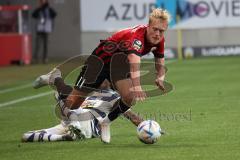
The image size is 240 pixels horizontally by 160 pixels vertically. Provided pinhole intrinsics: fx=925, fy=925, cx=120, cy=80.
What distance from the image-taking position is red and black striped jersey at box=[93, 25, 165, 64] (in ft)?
36.7

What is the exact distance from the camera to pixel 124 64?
12180 mm

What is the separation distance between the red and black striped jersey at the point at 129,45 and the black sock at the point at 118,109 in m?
0.64

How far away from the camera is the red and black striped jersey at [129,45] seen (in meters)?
11.2

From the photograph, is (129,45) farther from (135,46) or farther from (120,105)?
(120,105)

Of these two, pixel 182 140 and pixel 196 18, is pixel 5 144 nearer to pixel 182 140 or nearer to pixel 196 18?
pixel 182 140

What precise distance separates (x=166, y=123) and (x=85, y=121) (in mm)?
Result: 1997

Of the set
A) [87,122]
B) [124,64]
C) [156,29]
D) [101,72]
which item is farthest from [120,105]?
[156,29]

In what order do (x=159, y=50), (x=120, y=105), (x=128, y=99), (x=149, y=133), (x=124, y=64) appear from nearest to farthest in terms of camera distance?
(x=149, y=133)
(x=128, y=99)
(x=120, y=105)
(x=159, y=50)
(x=124, y=64)

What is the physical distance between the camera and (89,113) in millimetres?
12016

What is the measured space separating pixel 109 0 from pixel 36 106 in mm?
15407

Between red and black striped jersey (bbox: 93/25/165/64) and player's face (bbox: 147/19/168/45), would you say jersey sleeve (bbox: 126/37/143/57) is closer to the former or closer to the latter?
red and black striped jersey (bbox: 93/25/165/64)

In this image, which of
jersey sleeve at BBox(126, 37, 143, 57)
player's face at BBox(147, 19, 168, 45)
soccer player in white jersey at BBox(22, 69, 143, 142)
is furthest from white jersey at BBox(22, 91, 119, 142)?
player's face at BBox(147, 19, 168, 45)

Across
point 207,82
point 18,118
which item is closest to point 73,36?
point 207,82

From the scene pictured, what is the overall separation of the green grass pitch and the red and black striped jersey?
1.09m
